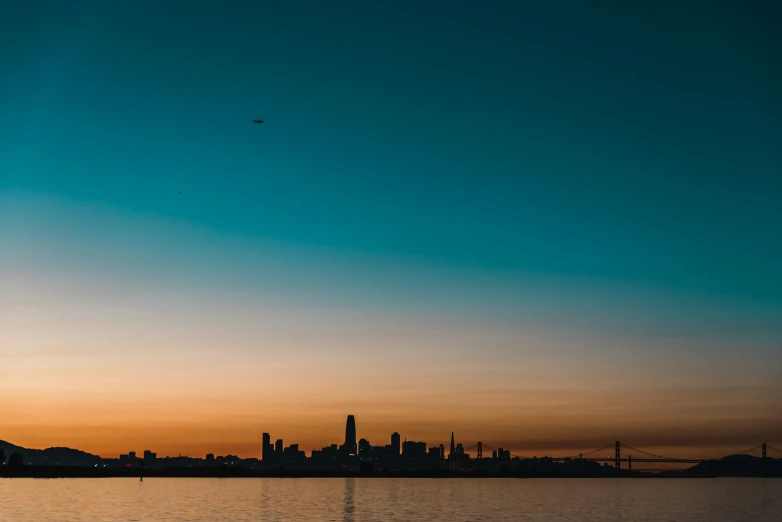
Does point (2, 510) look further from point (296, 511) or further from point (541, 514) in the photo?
point (541, 514)

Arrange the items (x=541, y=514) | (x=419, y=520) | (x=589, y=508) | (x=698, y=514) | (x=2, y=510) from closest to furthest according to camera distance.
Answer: (x=419, y=520) < (x=2, y=510) < (x=541, y=514) < (x=698, y=514) < (x=589, y=508)

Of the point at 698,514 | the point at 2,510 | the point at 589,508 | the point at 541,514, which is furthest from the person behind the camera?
the point at 589,508

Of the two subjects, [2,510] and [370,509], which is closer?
[2,510]

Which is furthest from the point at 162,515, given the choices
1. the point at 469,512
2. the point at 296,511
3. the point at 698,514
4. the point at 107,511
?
the point at 698,514

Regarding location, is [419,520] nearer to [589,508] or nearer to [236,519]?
[236,519]

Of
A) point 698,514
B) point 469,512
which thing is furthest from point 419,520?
point 698,514

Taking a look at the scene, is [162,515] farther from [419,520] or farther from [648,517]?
Answer: [648,517]

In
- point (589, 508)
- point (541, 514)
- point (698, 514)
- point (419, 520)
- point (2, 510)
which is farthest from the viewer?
point (589, 508)

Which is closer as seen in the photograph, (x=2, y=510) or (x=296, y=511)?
(x=2, y=510)

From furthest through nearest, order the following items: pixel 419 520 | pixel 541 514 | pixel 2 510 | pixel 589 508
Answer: pixel 589 508
pixel 541 514
pixel 2 510
pixel 419 520
